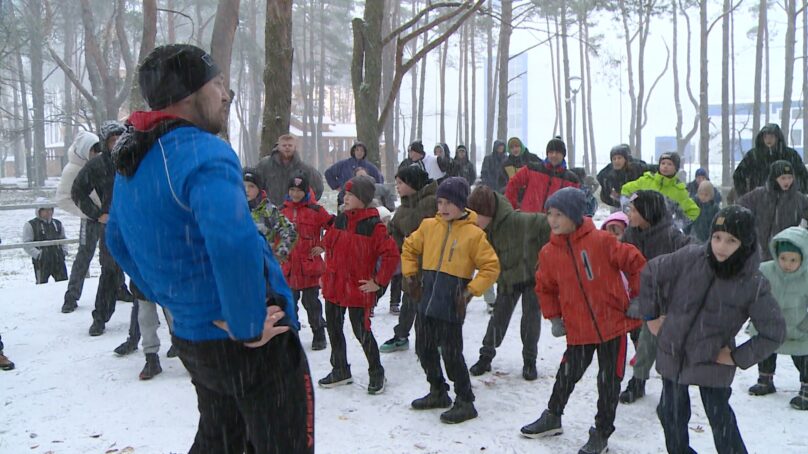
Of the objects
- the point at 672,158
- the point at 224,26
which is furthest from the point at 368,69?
the point at 672,158

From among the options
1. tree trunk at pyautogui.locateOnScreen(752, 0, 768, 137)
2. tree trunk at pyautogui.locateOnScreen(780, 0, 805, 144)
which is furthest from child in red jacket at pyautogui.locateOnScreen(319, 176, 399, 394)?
tree trunk at pyautogui.locateOnScreen(752, 0, 768, 137)

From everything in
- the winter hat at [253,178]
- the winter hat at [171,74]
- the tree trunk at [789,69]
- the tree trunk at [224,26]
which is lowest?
the winter hat at [253,178]

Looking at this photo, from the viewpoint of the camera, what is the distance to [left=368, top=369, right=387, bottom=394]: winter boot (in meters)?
5.52

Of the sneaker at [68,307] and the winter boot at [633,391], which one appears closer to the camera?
the winter boot at [633,391]

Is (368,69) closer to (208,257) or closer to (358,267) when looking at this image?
(358,267)

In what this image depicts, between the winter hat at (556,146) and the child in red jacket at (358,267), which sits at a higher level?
the winter hat at (556,146)

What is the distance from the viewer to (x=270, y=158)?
26.5 feet

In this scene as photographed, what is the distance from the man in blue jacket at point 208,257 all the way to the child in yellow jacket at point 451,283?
98.4 inches

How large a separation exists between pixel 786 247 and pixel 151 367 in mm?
5248

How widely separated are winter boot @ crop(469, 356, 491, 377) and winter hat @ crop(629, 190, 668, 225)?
1.90m

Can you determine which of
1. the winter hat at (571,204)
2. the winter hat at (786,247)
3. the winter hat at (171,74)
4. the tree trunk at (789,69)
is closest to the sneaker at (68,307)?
the winter hat at (571,204)

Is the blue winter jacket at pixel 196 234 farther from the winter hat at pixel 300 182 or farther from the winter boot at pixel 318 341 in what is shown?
the winter boot at pixel 318 341

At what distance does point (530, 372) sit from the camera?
589cm

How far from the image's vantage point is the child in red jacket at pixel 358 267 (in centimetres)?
548
